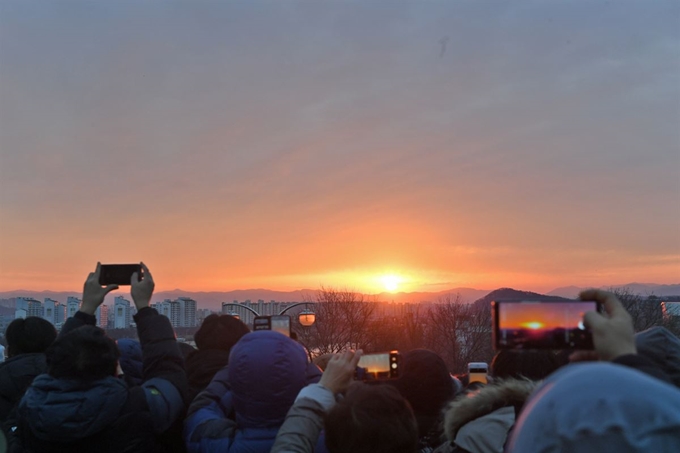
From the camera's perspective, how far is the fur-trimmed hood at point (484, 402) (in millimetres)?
2695

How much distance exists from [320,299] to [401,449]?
68.7m

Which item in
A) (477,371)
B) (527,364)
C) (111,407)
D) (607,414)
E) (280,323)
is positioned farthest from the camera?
(477,371)

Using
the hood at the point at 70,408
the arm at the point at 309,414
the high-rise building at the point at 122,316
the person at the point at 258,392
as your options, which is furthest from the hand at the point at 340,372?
the high-rise building at the point at 122,316

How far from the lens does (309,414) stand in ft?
8.48

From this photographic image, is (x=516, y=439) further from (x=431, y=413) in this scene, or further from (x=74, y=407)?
(x=431, y=413)

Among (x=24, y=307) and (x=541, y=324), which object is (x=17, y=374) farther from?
(x=24, y=307)

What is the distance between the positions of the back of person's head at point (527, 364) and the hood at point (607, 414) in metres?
2.70

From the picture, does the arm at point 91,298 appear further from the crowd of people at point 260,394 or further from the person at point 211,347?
the person at point 211,347

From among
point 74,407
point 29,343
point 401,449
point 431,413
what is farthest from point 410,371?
point 29,343

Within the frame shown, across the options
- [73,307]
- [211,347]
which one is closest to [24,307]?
[73,307]

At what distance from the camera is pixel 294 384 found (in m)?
2.91

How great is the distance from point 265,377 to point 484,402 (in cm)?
108

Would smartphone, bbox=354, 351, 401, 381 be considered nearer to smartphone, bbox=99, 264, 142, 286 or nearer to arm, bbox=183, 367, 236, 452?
arm, bbox=183, 367, 236, 452

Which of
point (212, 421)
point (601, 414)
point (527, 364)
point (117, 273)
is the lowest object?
point (212, 421)
